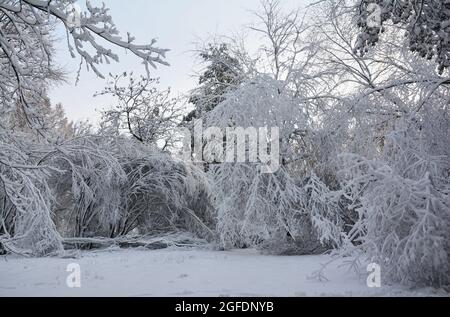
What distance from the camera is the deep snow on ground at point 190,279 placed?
18.6ft

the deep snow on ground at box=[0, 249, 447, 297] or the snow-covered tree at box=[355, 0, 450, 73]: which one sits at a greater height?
the snow-covered tree at box=[355, 0, 450, 73]

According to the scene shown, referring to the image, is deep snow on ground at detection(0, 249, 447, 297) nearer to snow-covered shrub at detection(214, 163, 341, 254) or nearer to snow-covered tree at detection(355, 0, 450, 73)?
snow-covered shrub at detection(214, 163, 341, 254)

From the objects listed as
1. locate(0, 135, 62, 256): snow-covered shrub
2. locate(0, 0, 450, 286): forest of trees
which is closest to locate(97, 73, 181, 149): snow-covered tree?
locate(0, 0, 450, 286): forest of trees

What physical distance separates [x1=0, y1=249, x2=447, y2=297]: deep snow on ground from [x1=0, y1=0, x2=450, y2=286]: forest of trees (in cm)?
52

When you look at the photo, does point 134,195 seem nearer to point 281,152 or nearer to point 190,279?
point 281,152

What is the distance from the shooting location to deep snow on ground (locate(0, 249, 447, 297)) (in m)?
5.68

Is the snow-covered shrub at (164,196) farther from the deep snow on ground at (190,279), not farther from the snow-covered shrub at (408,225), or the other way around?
the snow-covered shrub at (408,225)

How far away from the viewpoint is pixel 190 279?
678 cm

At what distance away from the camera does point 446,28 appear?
24.0 feet

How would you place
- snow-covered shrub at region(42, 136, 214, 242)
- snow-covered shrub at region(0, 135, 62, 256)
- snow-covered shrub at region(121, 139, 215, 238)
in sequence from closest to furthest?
snow-covered shrub at region(0, 135, 62, 256) → snow-covered shrub at region(42, 136, 214, 242) → snow-covered shrub at region(121, 139, 215, 238)

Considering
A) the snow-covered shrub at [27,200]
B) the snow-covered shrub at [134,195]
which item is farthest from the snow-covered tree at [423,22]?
the snow-covered shrub at [134,195]

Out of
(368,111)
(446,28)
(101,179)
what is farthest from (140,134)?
(446,28)

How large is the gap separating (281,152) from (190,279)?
5.13m

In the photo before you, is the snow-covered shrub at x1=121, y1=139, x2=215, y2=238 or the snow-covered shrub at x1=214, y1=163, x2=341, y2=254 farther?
the snow-covered shrub at x1=121, y1=139, x2=215, y2=238
